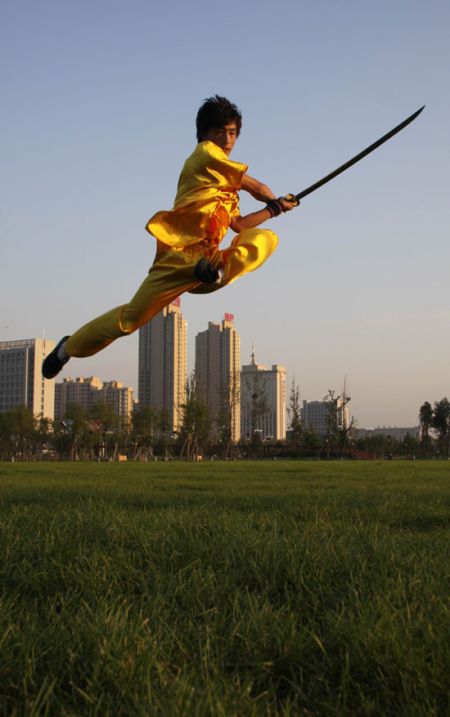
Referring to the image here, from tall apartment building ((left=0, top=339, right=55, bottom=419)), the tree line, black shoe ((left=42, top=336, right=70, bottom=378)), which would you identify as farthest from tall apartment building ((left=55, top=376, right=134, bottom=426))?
black shoe ((left=42, top=336, right=70, bottom=378))

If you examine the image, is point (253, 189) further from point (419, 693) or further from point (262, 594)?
point (419, 693)

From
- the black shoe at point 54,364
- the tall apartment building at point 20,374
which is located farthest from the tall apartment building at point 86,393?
the black shoe at point 54,364

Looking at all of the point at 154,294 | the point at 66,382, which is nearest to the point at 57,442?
the point at 154,294

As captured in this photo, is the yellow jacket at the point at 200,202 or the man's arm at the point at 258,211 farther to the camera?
the man's arm at the point at 258,211

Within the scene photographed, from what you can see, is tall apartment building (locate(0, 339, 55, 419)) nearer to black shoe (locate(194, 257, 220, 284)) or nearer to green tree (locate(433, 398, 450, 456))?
green tree (locate(433, 398, 450, 456))

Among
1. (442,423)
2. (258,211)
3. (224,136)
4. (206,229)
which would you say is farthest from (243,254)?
(442,423)

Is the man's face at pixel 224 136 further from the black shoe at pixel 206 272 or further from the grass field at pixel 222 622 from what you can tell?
the grass field at pixel 222 622

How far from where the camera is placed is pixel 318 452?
54.2 m

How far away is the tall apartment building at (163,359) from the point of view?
4747 inches

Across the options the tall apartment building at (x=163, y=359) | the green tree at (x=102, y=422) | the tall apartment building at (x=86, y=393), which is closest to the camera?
the green tree at (x=102, y=422)

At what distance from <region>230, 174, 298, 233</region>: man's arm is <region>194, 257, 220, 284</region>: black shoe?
73 centimetres

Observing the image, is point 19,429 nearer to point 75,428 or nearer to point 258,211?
point 75,428

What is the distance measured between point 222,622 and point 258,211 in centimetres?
395

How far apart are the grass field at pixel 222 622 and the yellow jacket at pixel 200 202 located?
2227 millimetres
